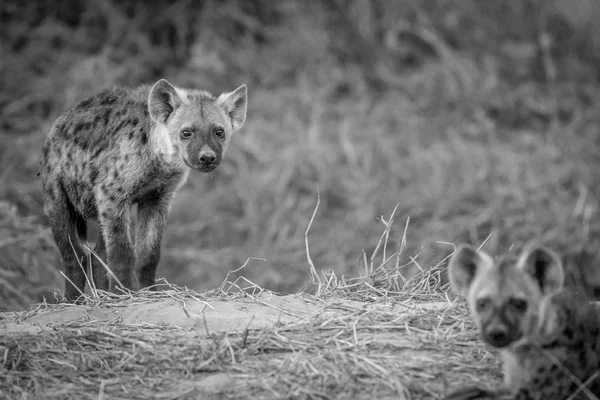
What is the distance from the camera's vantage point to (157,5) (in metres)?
12.9

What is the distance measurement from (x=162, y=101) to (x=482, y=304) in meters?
2.89

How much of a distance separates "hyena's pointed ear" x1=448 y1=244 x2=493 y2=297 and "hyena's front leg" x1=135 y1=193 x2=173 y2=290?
2564 mm

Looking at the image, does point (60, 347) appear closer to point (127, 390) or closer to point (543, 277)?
point (127, 390)

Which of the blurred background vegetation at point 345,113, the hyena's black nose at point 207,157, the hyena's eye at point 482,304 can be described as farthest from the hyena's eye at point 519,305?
the blurred background vegetation at point 345,113

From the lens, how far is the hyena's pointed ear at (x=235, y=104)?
6496mm

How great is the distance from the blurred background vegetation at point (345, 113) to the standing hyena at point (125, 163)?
8.10 feet

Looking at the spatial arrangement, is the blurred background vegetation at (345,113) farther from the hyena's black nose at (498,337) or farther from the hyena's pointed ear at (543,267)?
the hyena's black nose at (498,337)

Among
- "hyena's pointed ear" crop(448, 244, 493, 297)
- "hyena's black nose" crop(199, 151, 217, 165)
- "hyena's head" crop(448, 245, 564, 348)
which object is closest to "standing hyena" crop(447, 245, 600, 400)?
"hyena's head" crop(448, 245, 564, 348)

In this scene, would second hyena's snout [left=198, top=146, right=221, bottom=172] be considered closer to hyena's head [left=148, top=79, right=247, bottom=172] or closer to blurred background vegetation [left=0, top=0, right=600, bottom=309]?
hyena's head [left=148, top=79, right=247, bottom=172]

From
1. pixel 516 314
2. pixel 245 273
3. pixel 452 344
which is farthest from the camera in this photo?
pixel 245 273

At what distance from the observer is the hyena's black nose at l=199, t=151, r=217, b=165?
19.6ft

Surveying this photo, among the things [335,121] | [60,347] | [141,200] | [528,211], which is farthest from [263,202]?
[60,347]

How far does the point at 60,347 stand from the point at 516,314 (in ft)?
7.11

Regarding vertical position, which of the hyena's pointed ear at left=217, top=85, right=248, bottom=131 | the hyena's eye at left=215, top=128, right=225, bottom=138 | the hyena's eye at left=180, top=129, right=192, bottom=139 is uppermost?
the hyena's pointed ear at left=217, top=85, right=248, bottom=131
